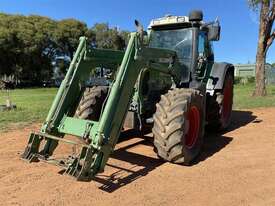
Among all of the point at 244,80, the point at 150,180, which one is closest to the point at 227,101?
the point at 150,180

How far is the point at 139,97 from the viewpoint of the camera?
23.4 ft

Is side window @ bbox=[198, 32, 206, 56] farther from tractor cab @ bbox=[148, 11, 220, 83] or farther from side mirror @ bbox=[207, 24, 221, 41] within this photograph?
side mirror @ bbox=[207, 24, 221, 41]

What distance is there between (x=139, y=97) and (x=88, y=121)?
154cm

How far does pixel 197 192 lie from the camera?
536cm

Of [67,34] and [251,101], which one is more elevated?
[67,34]

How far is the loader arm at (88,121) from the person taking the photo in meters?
5.35

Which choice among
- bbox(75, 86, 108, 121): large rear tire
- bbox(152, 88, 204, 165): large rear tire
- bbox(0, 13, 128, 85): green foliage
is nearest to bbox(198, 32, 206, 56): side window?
bbox(152, 88, 204, 165): large rear tire

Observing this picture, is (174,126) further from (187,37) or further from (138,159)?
(187,37)

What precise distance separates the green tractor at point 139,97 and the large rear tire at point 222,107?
0.03 meters

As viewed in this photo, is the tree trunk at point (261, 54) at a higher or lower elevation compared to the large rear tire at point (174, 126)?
higher

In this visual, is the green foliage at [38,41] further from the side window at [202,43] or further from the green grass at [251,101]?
the side window at [202,43]

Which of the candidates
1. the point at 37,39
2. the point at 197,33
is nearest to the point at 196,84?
the point at 197,33

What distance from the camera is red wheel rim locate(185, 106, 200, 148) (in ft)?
22.8

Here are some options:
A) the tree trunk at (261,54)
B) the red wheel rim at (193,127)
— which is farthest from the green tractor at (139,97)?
the tree trunk at (261,54)
